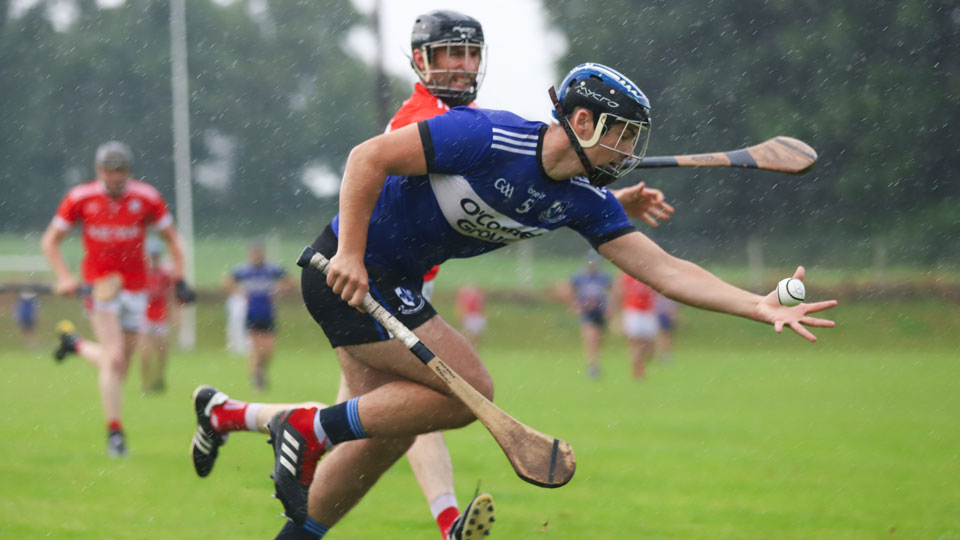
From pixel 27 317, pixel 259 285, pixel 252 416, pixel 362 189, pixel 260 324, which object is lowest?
pixel 27 317

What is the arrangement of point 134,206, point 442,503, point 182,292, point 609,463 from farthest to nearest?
1. point 134,206
2. point 182,292
3. point 609,463
4. point 442,503

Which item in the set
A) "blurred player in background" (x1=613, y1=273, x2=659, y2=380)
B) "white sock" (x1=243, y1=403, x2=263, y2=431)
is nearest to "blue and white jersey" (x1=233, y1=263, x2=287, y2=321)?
"blurred player in background" (x1=613, y1=273, x2=659, y2=380)

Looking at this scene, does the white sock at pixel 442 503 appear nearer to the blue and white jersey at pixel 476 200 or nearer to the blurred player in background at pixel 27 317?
the blue and white jersey at pixel 476 200

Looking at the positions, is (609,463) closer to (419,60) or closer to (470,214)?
(419,60)

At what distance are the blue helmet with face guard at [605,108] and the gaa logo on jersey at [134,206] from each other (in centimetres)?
552

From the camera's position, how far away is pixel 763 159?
200 inches

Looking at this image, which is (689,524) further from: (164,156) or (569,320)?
(164,156)

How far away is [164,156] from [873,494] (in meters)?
38.8

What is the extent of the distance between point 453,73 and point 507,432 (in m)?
1.84

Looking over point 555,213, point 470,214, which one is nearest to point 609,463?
point 555,213

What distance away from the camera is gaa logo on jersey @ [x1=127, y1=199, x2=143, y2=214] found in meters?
8.88

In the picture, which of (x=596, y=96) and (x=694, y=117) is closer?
(x=596, y=96)

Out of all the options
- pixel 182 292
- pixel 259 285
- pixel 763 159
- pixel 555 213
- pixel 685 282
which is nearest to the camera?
pixel 555 213

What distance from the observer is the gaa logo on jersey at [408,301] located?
4363 mm
